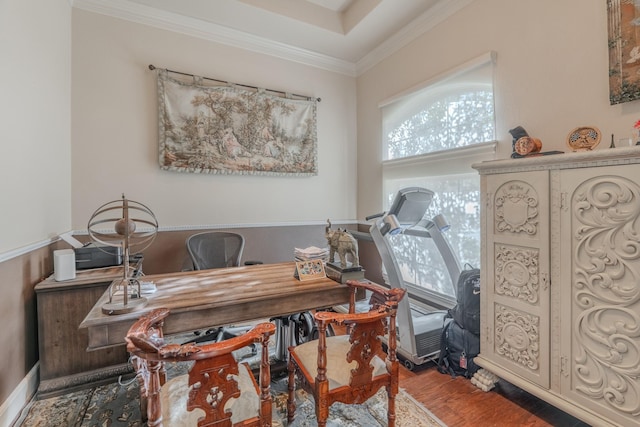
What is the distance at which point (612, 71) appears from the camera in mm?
1739

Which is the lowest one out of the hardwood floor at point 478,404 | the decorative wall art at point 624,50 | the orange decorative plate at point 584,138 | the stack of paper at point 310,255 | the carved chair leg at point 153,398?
the hardwood floor at point 478,404

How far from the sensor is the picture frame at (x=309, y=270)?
72.0 inches

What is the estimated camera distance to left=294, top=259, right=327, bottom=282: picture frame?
6.00 ft

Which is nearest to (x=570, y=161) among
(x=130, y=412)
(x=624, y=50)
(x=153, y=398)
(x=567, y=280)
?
(x=567, y=280)

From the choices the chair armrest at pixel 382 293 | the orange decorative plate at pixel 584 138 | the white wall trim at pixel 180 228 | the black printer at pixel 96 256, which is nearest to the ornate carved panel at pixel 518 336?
the chair armrest at pixel 382 293

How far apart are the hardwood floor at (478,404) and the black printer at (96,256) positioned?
245 cm

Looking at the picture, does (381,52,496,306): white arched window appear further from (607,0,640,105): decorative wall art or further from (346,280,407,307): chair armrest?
(346,280,407,307): chair armrest

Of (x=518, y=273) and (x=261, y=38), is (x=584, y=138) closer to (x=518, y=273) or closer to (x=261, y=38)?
(x=518, y=273)

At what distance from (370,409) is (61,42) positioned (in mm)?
3664

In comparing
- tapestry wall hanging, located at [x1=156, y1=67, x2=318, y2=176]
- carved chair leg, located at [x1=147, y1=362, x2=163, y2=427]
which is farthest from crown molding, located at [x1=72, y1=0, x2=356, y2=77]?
carved chair leg, located at [x1=147, y1=362, x2=163, y2=427]

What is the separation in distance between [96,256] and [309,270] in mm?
1796

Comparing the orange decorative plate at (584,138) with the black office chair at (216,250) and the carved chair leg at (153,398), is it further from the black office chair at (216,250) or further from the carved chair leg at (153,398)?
the black office chair at (216,250)

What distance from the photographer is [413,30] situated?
10.1 ft

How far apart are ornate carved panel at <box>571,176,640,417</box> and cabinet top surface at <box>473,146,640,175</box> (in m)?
0.09
